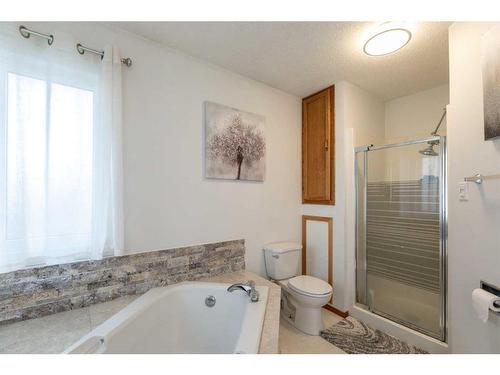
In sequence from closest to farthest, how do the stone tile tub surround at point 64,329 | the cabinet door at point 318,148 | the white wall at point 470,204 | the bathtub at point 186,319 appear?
the stone tile tub surround at point 64,329 → the white wall at point 470,204 → the bathtub at point 186,319 → the cabinet door at point 318,148

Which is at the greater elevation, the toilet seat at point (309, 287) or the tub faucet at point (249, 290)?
the tub faucet at point (249, 290)

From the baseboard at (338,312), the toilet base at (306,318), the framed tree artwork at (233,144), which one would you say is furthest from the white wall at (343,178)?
the framed tree artwork at (233,144)

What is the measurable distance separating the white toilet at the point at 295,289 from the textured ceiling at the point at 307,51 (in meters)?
1.74

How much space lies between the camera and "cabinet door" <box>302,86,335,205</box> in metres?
2.29

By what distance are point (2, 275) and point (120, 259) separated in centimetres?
55

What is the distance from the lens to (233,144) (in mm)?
2010

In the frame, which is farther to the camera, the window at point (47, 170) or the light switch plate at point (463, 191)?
the light switch plate at point (463, 191)

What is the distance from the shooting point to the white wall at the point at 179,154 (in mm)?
1541

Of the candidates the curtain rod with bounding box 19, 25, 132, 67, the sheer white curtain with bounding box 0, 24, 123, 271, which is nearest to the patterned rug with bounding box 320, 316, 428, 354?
the sheer white curtain with bounding box 0, 24, 123, 271

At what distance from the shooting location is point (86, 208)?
135cm

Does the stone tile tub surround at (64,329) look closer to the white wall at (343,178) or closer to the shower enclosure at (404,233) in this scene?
the white wall at (343,178)

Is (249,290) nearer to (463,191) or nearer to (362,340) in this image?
(362,340)

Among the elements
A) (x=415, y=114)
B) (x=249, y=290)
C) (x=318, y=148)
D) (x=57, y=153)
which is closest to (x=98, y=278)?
(x=57, y=153)

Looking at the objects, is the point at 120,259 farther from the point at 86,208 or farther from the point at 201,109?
the point at 201,109
